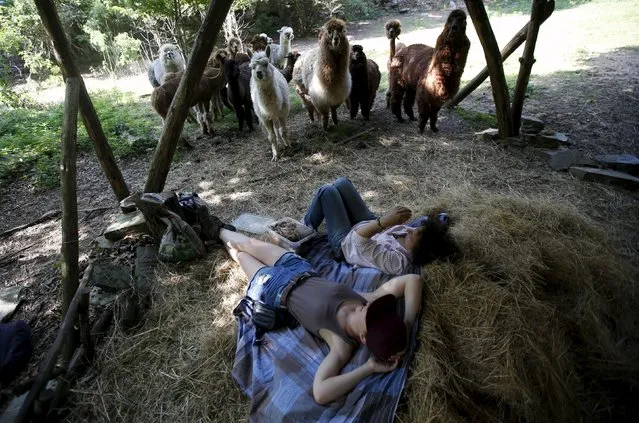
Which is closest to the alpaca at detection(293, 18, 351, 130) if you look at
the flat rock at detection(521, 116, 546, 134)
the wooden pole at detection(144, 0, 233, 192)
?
the wooden pole at detection(144, 0, 233, 192)

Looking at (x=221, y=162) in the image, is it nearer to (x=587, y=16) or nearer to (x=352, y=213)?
(x=352, y=213)

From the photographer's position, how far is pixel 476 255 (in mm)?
2451

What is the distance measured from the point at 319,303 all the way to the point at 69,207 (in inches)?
89.7

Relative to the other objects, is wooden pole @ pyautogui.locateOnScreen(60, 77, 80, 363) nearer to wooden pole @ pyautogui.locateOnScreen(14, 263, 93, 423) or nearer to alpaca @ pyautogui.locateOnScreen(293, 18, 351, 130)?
wooden pole @ pyautogui.locateOnScreen(14, 263, 93, 423)

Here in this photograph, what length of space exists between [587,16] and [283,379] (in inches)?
648

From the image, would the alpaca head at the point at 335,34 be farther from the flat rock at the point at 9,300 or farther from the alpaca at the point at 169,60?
the flat rock at the point at 9,300

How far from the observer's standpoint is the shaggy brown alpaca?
456cm

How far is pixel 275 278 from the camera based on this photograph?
8.36 feet

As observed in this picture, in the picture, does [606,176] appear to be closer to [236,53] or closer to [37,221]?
[37,221]

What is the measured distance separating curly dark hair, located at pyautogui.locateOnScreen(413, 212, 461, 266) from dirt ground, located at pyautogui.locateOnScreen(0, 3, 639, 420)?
1.79 feet

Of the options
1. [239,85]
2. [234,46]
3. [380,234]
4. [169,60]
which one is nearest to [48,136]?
[169,60]

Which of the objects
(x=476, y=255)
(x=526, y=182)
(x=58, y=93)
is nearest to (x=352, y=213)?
(x=476, y=255)

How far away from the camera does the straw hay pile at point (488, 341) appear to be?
1787 millimetres

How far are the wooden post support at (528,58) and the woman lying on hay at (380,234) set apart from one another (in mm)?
3357
